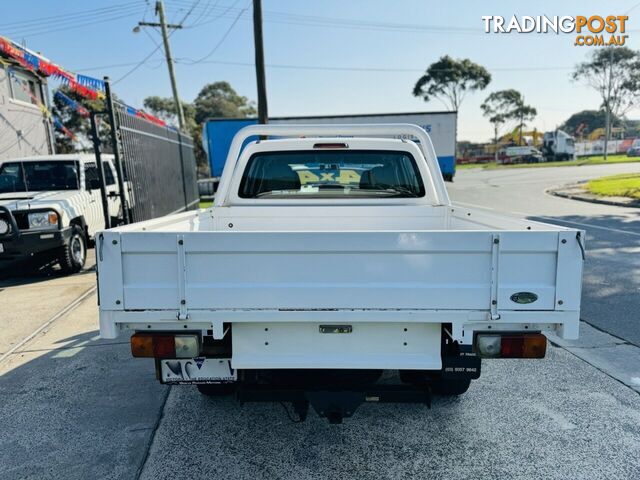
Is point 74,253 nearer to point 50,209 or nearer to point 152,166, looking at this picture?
point 50,209

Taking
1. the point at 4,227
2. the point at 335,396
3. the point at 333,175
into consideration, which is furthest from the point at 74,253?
the point at 335,396

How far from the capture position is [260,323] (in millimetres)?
2553

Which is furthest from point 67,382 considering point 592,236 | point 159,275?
point 592,236

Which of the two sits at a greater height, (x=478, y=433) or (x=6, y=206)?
(x=6, y=206)

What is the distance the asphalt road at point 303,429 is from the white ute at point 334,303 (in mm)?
429

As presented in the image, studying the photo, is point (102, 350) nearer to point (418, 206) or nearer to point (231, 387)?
point (231, 387)

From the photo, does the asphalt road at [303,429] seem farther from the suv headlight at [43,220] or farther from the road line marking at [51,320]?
the suv headlight at [43,220]

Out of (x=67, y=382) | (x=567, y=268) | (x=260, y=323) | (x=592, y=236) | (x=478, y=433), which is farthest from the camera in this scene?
(x=592, y=236)

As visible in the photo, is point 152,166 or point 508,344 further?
point 152,166

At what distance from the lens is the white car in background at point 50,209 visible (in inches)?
286

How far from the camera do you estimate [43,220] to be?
294 inches

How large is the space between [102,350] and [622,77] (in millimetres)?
65664

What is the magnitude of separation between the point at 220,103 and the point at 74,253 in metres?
48.0

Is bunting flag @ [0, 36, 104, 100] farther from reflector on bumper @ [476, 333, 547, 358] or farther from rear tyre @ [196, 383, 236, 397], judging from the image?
reflector on bumper @ [476, 333, 547, 358]
